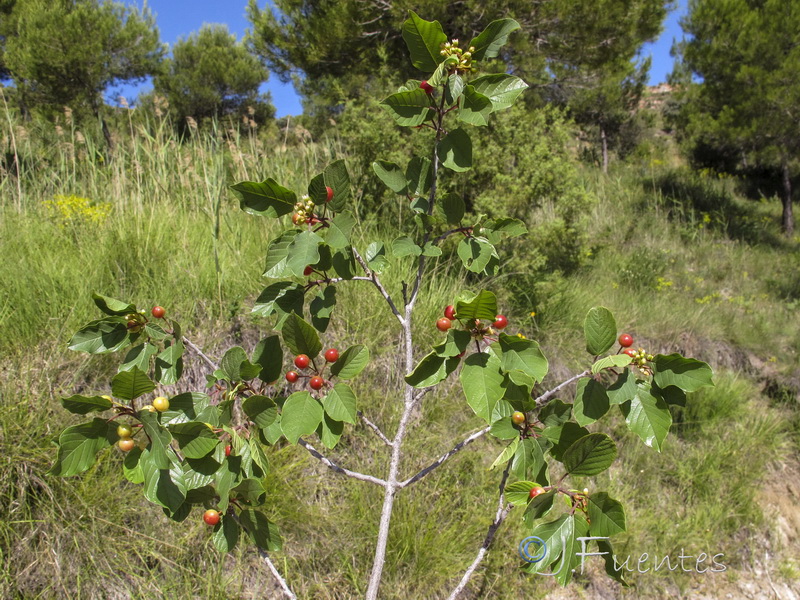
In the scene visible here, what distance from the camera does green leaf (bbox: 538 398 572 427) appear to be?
958 millimetres

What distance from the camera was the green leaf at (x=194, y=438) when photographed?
75cm

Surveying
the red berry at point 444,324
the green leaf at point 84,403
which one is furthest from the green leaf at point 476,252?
the green leaf at point 84,403

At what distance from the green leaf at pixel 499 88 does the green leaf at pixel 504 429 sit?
21.5 inches

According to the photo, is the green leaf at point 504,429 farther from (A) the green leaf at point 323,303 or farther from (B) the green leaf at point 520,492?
(A) the green leaf at point 323,303

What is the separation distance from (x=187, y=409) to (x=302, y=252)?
0.33 m

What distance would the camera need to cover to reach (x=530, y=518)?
79 centimetres

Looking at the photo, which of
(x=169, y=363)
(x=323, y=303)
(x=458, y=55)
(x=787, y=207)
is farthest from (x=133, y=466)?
(x=787, y=207)

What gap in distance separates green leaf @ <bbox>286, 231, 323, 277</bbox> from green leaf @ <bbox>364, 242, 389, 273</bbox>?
0.17m

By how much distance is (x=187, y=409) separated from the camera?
85 centimetres

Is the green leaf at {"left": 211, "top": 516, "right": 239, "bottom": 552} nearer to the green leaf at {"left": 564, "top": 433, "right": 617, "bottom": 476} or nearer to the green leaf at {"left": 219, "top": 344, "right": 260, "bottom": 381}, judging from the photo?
the green leaf at {"left": 219, "top": 344, "right": 260, "bottom": 381}

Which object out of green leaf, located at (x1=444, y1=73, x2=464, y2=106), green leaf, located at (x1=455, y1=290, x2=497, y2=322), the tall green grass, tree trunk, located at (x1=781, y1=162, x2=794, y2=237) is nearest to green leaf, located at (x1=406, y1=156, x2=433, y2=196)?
green leaf, located at (x1=444, y1=73, x2=464, y2=106)

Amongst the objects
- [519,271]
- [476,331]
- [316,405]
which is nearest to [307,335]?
[316,405]

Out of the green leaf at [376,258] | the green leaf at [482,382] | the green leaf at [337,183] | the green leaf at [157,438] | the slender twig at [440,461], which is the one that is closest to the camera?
the green leaf at [157,438]

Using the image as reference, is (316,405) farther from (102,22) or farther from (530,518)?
(102,22)
